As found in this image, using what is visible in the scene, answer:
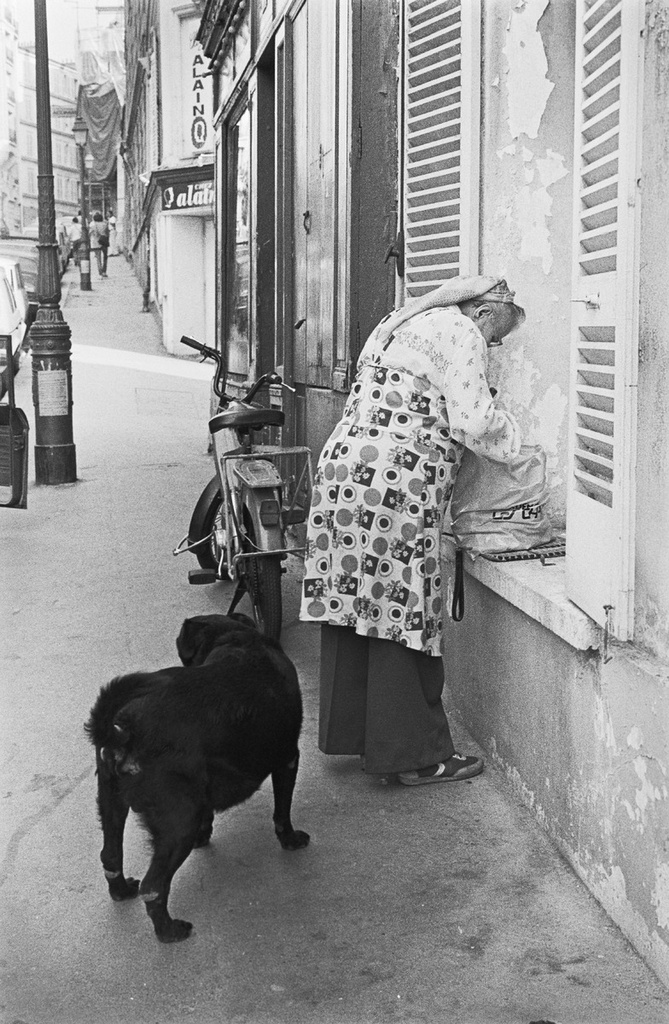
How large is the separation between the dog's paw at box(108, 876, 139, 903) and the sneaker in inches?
45.3

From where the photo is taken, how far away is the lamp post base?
37.4 feet

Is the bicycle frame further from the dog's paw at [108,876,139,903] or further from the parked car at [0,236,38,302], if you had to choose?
the parked car at [0,236,38,302]

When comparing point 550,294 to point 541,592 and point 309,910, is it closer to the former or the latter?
point 541,592

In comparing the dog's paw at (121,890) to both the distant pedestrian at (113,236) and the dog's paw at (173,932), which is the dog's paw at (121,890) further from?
the distant pedestrian at (113,236)

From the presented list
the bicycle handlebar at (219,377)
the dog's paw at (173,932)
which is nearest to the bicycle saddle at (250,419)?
the bicycle handlebar at (219,377)

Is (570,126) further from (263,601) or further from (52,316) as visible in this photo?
(52,316)

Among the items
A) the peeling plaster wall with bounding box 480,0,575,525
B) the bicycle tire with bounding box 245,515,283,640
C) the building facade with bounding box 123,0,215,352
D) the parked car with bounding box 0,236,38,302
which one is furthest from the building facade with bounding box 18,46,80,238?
the peeling plaster wall with bounding box 480,0,575,525

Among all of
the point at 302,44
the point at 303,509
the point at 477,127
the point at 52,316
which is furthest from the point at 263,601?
the point at 52,316

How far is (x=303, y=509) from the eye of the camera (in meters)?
6.75

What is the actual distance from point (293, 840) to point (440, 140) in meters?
2.83

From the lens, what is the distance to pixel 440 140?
16.5 ft

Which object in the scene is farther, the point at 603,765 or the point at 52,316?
the point at 52,316

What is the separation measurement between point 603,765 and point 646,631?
0.44 meters

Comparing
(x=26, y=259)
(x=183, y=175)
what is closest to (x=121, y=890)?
(x=183, y=175)
